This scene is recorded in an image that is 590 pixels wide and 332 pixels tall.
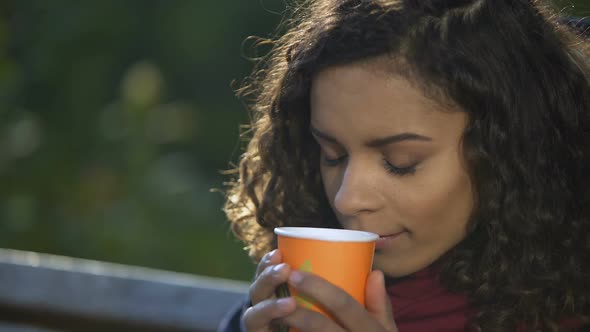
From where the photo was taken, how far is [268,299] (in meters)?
1.61

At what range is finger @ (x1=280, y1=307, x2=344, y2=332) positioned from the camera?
153cm

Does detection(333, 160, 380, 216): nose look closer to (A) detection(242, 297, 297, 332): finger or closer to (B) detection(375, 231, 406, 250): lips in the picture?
(B) detection(375, 231, 406, 250): lips

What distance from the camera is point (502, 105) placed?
1.79 metres

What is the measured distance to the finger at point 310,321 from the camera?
153 cm

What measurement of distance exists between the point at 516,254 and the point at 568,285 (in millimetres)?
133

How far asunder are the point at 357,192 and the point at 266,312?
34 centimetres

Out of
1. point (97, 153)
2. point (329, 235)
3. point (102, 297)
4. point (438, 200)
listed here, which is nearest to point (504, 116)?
point (438, 200)

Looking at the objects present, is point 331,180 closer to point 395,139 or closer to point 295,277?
point 395,139

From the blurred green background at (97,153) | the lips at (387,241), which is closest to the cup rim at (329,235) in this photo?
the lips at (387,241)

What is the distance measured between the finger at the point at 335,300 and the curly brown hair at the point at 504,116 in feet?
1.29

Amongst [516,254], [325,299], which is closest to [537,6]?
[516,254]

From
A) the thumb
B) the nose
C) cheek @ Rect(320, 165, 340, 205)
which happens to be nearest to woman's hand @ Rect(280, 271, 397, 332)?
the thumb

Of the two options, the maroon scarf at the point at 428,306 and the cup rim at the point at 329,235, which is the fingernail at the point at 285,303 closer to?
the cup rim at the point at 329,235

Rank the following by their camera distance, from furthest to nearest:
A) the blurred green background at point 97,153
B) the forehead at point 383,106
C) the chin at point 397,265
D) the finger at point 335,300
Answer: the blurred green background at point 97,153, the chin at point 397,265, the forehead at point 383,106, the finger at point 335,300
